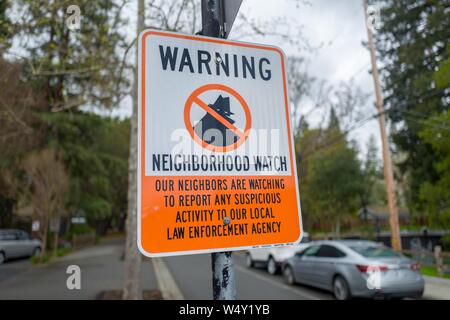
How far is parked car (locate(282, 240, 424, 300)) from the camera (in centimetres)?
798

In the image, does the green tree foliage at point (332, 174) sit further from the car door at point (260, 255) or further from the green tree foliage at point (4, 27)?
the green tree foliage at point (4, 27)

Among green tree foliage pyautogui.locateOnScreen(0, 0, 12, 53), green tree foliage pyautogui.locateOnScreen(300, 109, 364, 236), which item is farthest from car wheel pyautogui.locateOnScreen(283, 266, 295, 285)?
green tree foliage pyautogui.locateOnScreen(300, 109, 364, 236)

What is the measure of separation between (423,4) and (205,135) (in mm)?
15279

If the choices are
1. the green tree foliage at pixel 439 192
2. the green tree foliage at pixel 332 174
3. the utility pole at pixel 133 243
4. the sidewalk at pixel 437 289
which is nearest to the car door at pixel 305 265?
the sidewalk at pixel 437 289

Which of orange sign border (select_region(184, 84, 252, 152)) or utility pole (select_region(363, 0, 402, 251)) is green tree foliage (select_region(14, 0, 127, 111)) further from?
utility pole (select_region(363, 0, 402, 251))

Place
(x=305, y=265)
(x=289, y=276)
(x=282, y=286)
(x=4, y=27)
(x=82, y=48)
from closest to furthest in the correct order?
(x=4, y=27)
(x=82, y=48)
(x=305, y=265)
(x=282, y=286)
(x=289, y=276)

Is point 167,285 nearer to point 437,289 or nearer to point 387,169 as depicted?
point 437,289

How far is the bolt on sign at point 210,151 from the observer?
1.48 m

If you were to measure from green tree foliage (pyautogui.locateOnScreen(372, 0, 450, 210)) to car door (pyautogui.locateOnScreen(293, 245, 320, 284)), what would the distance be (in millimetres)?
4527

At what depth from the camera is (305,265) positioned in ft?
35.0

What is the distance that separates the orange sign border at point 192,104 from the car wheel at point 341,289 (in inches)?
312

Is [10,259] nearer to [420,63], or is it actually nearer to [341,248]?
[341,248]

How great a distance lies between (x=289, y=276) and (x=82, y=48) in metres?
9.15

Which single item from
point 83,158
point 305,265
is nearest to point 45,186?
point 83,158
